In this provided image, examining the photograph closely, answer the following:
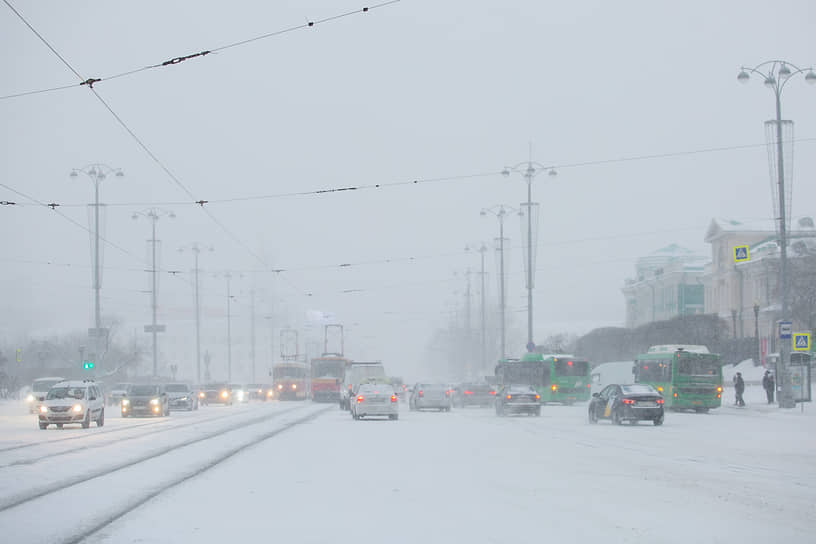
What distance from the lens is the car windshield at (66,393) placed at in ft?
114

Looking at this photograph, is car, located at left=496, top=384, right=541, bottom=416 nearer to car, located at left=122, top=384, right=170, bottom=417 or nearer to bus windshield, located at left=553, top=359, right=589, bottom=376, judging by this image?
bus windshield, located at left=553, top=359, right=589, bottom=376

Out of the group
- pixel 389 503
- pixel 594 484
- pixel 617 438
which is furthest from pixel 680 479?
pixel 617 438

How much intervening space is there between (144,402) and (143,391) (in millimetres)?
1031

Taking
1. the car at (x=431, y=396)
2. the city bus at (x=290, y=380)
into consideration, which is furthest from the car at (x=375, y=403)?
the city bus at (x=290, y=380)

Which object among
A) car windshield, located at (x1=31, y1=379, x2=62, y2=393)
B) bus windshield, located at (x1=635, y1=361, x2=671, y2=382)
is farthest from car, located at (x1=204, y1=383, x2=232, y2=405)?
bus windshield, located at (x1=635, y1=361, x2=671, y2=382)

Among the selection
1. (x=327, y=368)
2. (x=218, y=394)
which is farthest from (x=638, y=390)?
(x=218, y=394)

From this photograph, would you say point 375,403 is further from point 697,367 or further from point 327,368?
point 327,368

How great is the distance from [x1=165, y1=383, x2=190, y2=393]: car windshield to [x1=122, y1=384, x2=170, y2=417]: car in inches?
321

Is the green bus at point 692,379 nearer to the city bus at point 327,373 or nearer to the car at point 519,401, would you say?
the car at point 519,401

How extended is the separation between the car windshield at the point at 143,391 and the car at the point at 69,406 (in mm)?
10055

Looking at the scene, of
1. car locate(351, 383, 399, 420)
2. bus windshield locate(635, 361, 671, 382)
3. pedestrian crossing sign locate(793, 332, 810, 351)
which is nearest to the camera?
car locate(351, 383, 399, 420)

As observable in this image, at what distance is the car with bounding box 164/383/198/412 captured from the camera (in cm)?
5425

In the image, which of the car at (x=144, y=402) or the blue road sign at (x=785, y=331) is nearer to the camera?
the blue road sign at (x=785, y=331)

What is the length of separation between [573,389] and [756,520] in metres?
45.6
